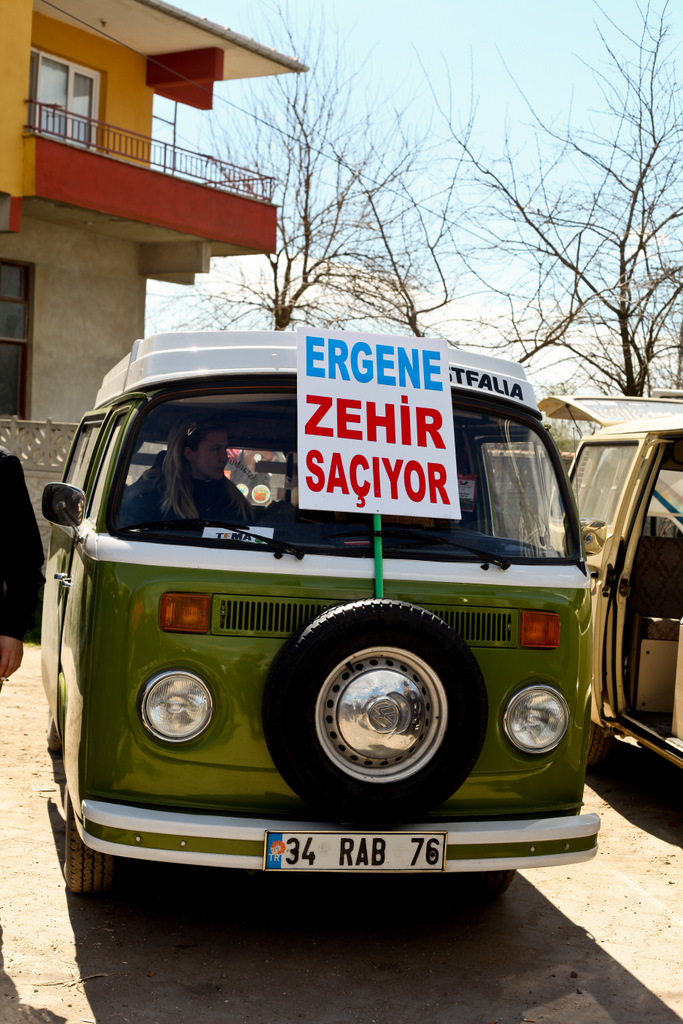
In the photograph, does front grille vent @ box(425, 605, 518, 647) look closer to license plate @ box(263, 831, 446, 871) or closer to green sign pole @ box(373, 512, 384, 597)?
green sign pole @ box(373, 512, 384, 597)

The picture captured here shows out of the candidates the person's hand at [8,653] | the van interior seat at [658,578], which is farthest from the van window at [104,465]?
the van interior seat at [658,578]

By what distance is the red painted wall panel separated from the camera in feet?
54.4

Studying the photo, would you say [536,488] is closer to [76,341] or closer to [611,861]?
[611,861]

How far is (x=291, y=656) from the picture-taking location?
3.94m

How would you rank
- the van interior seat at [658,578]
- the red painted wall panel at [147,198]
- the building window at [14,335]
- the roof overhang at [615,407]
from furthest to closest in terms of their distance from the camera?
the building window at [14,335] < the red painted wall panel at [147,198] < the roof overhang at [615,407] < the van interior seat at [658,578]

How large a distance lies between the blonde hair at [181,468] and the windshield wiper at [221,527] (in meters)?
0.05

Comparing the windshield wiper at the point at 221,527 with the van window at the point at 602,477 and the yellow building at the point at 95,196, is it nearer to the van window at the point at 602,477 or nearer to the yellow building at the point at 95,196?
the van window at the point at 602,477

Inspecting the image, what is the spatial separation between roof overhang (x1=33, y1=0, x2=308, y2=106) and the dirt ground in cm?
1588

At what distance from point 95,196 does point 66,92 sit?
2937 mm

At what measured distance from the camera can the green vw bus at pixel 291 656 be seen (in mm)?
3975

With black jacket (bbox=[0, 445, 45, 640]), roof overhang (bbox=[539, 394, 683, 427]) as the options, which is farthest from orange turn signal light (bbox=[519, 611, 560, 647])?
roof overhang (bbox=[539, 394, 683, 427])

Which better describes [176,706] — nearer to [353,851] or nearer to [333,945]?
[353,851]

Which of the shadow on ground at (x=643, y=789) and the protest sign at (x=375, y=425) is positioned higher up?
the protest sign at (x=375, y=425)

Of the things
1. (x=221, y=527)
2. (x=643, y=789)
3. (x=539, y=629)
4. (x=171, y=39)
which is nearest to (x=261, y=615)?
(x=221, y=527)
